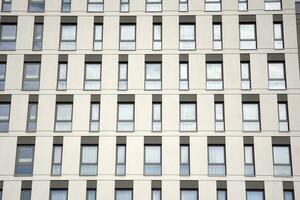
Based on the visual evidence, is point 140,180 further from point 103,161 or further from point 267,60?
point 267,60

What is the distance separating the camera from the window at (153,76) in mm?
39312

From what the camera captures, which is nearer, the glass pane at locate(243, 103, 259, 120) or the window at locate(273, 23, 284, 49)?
the glass pane at locate(243, 103, 259, 120)

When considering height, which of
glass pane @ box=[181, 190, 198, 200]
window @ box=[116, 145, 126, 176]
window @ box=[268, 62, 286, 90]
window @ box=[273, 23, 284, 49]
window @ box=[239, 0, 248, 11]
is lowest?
glass pane @ box=[181, 190, 198, 200]

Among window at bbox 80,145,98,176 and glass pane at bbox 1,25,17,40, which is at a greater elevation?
glass pane at bbox 1,25,17,40

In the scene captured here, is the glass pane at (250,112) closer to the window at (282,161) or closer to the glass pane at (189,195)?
the window at (282,161)

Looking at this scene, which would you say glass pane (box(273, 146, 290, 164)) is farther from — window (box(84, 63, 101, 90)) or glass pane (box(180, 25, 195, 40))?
window (box(84, 63, 101, 90))

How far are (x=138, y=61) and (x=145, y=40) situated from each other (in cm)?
156

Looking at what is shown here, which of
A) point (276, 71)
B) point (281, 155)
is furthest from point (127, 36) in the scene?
point (281, 155)

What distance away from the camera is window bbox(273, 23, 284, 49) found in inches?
1564

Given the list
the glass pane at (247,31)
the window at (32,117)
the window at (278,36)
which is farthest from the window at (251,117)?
the window at (32,117)

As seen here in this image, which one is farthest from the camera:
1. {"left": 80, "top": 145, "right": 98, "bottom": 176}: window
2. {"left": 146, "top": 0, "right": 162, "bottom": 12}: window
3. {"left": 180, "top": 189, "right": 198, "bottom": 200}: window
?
{"left": 146, "top": 0, "right": 162, "bottom": 12}: window

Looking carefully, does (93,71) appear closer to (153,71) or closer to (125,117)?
(125,117)

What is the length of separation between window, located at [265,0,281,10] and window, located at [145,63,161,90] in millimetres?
8312

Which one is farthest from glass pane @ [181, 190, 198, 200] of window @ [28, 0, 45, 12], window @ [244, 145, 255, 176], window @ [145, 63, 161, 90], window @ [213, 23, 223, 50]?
window @ [28, 0, 45, 12]
